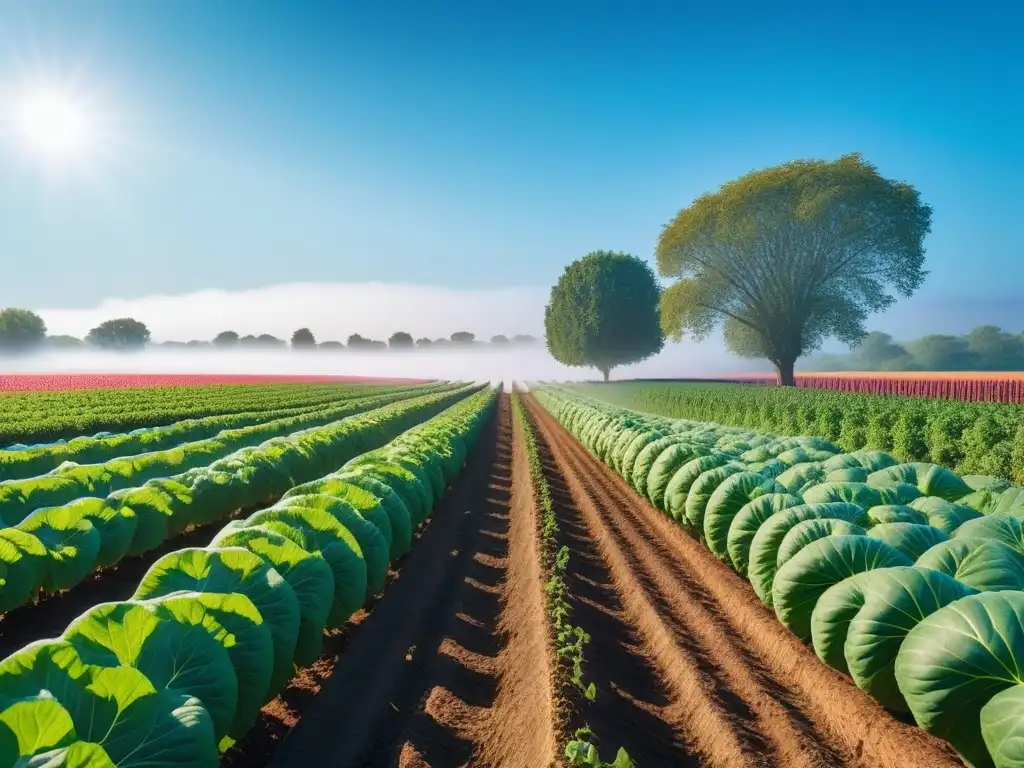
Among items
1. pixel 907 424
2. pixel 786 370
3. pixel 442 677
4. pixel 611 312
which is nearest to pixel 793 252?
pixel 786 370

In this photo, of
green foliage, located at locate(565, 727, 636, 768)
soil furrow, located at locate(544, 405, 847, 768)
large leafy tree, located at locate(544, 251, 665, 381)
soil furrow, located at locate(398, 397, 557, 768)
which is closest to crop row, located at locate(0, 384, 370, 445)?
soil furrow, located at locate(398, 397, 557, 768)

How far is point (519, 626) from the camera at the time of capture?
284 inches

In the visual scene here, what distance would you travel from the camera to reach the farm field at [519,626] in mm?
3705

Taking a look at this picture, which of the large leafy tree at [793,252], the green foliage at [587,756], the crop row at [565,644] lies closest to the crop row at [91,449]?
the crop row at [565,644]

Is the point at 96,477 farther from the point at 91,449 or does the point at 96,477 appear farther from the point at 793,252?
the point at 793,252

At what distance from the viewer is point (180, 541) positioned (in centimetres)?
1088

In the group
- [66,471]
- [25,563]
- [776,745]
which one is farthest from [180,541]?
[776,745]

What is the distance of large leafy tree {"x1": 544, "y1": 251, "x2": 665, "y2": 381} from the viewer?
69.3m

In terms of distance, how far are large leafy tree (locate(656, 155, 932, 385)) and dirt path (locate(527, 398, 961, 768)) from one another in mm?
31212

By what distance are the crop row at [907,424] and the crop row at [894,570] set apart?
23.6 ft

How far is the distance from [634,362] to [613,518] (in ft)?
201

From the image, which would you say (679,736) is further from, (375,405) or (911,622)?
(375,405)

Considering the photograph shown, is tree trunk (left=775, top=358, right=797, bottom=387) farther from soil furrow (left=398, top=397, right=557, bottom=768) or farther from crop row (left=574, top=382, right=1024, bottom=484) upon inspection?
soil furrow (left=398, top=397, right=557, bottom=768)

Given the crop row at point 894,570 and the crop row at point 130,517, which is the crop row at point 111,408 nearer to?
the crop row at point 130,517
